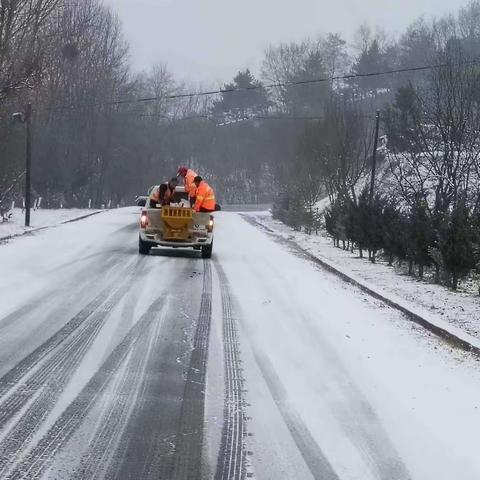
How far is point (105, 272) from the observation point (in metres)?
13.3

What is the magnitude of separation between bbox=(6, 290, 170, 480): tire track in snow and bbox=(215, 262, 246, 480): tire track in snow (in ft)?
3.37

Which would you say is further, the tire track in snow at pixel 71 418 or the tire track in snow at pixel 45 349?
the tire track in snow at pixel 45 349

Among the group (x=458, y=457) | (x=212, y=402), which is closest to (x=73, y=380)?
(x=212, y=402)

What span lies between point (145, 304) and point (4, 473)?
19.7 feet

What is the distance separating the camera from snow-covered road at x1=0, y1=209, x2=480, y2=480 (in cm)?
426

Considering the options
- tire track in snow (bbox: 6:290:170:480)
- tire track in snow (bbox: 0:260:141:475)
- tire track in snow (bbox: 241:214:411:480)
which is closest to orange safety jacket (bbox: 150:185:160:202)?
tire track in snow (bbox: 0:260:141:475)

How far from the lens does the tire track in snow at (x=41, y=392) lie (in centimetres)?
434

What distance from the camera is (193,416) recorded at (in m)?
5.03

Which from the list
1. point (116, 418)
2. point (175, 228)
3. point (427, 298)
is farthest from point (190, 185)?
point (116, 418)

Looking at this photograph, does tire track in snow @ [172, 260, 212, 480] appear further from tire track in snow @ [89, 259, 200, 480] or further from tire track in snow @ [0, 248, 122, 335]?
tire track in snow @ [0, 248, 122, 335]

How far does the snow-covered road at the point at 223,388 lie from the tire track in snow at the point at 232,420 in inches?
0.6

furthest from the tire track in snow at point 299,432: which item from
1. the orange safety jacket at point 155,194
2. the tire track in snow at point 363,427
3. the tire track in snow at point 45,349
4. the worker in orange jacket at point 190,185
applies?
the worker in orange jacket at point 190,185

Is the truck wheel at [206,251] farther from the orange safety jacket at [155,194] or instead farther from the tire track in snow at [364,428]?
the tire track in snow at [364,428]

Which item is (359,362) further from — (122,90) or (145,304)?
(122,90)
